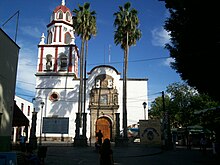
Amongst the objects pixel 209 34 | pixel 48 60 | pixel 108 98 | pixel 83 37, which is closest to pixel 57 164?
pixel 209 34

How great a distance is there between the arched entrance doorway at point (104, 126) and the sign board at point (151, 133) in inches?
333

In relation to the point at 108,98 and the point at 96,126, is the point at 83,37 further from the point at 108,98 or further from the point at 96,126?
the point at 96,126

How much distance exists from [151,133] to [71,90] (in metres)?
13.9

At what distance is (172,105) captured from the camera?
3950 centimetres

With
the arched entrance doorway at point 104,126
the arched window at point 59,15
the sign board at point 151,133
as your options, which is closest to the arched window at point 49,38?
the arched window at point 59,15

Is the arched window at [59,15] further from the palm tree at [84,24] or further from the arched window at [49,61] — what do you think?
the palm tree at [84,24]

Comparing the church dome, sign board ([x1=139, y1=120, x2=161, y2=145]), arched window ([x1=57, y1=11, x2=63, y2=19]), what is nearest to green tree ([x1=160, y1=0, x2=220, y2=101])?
sign board ([x1=139, y1=120, x2=161, y2=145])

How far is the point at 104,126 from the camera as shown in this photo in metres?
31.5

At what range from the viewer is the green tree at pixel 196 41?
7.17 metres

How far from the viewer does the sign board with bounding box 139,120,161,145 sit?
2339cm

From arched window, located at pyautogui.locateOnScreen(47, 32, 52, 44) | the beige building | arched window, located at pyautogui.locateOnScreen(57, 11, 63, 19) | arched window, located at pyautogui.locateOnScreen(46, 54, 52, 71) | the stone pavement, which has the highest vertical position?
arched window, located at pyautogui.locateOnScreen(57, 11, 63, 19)

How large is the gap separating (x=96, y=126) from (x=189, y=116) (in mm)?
15383

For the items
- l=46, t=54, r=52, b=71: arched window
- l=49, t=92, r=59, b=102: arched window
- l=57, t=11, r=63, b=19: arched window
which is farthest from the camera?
l=57, t=11, r=63, b=19: arched window

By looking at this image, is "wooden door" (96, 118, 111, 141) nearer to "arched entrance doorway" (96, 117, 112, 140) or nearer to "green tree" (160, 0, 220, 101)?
"arched entrance doorway" (96, 117, 112, 140)
